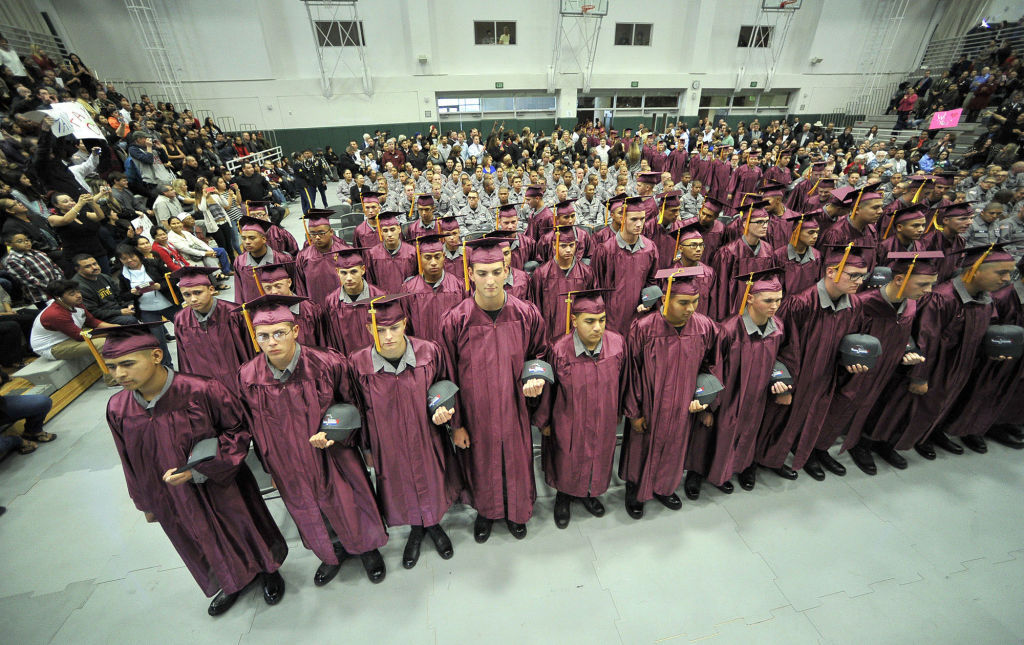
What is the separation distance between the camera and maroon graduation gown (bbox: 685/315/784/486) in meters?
2.88

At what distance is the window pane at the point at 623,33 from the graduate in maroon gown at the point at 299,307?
68.8ft

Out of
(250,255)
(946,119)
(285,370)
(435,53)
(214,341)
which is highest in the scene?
(435,53)

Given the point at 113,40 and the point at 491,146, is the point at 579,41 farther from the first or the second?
the point at 113,40

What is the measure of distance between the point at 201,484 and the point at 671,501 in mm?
3251

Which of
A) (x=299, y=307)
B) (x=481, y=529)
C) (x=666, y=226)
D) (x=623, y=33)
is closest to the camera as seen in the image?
(x=481, y=529)

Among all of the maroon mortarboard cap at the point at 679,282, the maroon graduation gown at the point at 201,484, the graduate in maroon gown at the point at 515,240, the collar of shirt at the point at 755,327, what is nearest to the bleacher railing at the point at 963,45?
the graduate in maroon gown at the point at 515,240

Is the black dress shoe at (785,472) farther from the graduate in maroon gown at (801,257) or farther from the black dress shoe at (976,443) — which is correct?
the graduate in maroon gown at (801,257)

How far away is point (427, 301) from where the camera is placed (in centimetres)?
379

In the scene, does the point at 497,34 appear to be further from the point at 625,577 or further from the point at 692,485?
the point at 625,577

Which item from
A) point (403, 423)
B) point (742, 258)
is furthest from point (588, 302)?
point (742, 258)

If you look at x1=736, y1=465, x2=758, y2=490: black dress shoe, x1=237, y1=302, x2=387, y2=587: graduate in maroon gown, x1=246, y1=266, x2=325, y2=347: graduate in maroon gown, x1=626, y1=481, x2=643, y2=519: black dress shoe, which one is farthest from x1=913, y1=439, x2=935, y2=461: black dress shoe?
x1=246, y1=266, x2=325, y2=347: graduate in maroon gown

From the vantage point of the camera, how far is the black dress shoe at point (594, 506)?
10.4 feet

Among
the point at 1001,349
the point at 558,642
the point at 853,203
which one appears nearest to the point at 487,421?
the point at 558,642

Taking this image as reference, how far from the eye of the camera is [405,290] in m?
3.96
